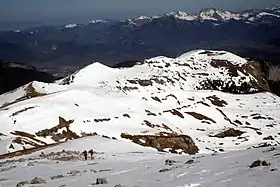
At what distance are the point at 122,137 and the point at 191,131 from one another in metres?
38.1

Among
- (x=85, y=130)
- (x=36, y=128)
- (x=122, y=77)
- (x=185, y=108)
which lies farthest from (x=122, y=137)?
(x=122, y=77)

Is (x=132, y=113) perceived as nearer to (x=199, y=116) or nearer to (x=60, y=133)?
(x=199, y=116)

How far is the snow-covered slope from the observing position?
82.9m

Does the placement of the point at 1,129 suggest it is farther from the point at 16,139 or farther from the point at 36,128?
the point at 16,139

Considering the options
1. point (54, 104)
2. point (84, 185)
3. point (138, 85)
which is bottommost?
point (84, 185)

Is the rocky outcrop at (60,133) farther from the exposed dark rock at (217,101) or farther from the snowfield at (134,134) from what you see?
the exposed dark rock at (217,101)

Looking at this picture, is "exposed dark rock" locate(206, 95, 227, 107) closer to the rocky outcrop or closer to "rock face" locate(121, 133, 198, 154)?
"rock face" locate(121, 133, 198, 154)

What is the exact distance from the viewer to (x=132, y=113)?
390 feet

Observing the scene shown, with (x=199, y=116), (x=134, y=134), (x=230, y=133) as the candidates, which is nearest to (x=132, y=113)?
(x=230, y=133)

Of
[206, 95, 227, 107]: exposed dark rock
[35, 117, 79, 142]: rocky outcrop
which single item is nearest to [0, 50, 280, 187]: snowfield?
[206, 95, 227, 107]: exposed dark rock

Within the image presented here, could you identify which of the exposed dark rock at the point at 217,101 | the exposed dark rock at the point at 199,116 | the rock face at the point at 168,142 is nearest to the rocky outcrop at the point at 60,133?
the rock face at the point at 168,142

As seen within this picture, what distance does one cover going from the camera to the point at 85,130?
89312mm

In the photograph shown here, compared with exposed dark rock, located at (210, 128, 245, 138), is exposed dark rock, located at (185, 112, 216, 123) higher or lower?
higher

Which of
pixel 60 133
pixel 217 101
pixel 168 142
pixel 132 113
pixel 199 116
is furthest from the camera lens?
pixel 217 101
